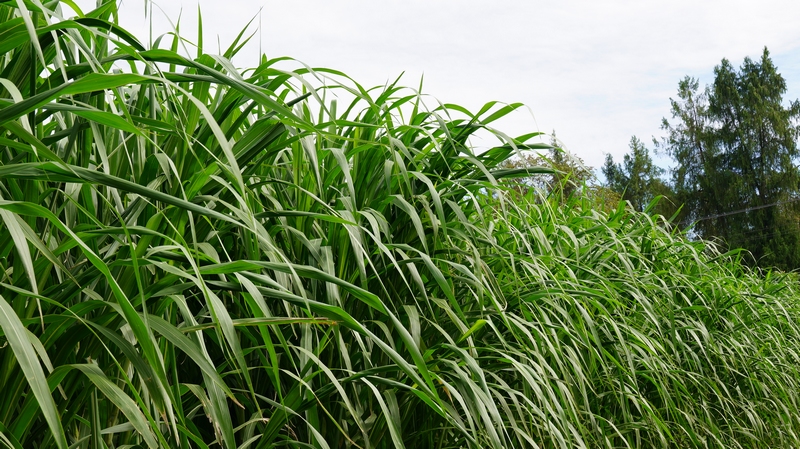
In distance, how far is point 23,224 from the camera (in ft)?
2.38

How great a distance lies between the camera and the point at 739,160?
1062 inches

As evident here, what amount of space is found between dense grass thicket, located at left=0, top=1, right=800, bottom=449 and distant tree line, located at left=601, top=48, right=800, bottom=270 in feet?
81.8

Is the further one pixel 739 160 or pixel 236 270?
pixel 739 160

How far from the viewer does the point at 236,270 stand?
2.72ft

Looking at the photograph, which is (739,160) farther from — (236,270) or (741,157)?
(236,270)

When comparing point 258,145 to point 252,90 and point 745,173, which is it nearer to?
point 252,90

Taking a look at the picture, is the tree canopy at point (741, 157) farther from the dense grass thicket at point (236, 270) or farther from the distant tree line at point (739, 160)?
the dense grass thicket at point (236, 270)

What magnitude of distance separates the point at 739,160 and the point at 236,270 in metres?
29.7

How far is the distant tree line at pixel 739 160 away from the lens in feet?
84.0

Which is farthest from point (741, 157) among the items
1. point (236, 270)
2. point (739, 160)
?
point (236, 270)

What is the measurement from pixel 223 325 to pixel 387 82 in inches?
39.8

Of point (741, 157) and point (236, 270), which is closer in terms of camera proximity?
point (236, 270)

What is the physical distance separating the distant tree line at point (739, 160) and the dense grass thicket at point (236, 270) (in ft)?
81.8

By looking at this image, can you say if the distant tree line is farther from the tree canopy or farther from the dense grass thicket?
the dense grass thicket
